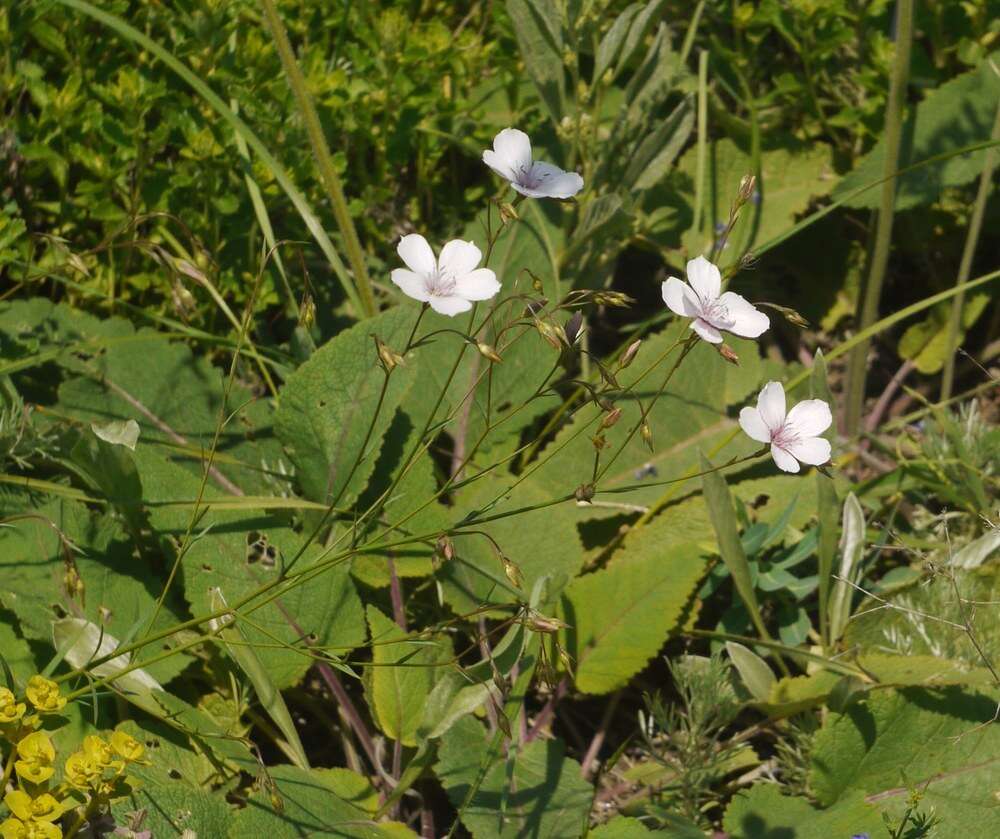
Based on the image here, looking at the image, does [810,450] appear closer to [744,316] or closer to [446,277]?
[744,316]

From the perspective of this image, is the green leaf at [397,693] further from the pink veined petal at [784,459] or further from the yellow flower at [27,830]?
the pink veined petal at [784,459]

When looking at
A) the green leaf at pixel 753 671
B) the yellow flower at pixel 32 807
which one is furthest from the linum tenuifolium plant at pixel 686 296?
the yellow flower at pixel 32 807

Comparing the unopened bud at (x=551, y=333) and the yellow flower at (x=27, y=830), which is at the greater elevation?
the unopened bud at (x=551, y=333)

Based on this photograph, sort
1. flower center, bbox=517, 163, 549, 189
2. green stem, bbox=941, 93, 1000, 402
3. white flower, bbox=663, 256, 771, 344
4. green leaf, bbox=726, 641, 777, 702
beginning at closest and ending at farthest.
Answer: white flower, bbox=663, 256, 771, 344
flower center, bbox=517, 163, 549, 189
green leaf, bbox=726, 641, 777, 702
green stem, bbox=941, 93, 1000, 402

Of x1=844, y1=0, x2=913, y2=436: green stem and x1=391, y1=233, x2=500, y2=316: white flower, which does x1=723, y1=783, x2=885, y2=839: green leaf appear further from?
x1=844, y1=0, x2=913, y2=436: green stem

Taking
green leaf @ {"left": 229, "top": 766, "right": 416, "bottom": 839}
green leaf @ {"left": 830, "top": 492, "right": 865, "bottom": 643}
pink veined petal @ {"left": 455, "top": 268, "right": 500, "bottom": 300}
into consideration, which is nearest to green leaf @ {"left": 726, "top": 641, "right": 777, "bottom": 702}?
green leaf @ {"left": 830, "top": 492, "right": 865, "bottom": 643}

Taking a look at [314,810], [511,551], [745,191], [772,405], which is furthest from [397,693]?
[745,191]

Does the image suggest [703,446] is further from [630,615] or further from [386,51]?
[386,51]
